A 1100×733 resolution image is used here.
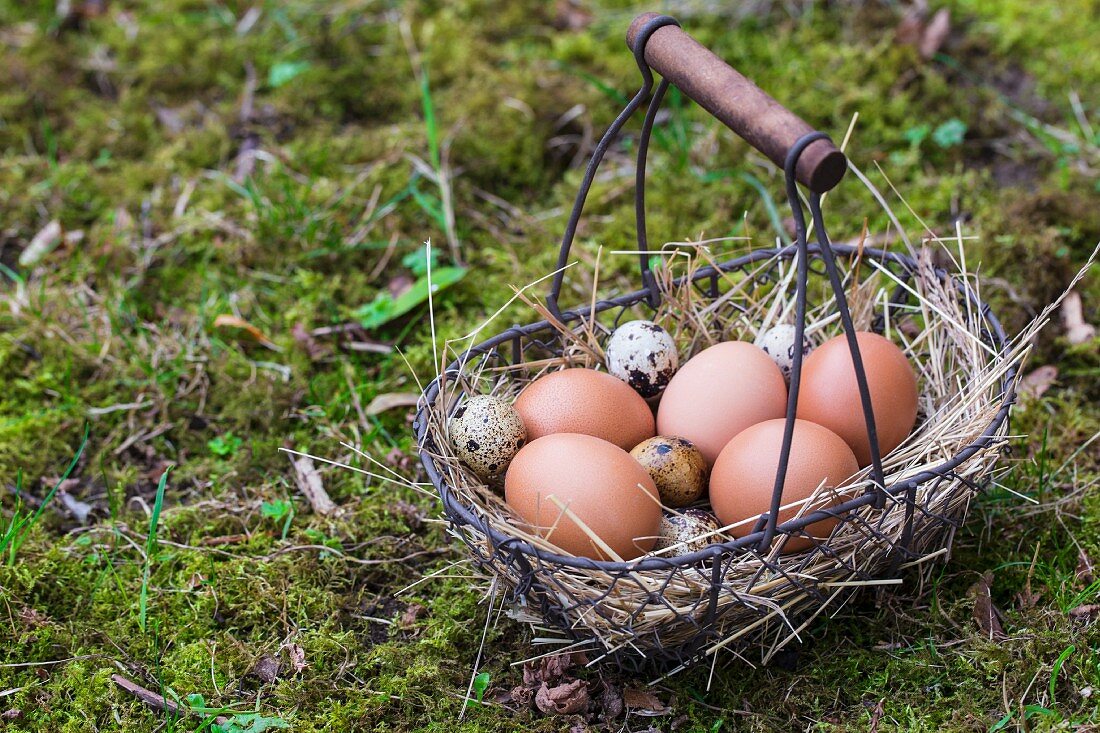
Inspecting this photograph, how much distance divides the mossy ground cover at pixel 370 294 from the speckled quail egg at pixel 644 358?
56 centimetres

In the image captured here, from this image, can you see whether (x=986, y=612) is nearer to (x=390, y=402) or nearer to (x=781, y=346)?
(x=781, y=346)

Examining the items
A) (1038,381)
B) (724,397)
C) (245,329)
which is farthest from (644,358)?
(245,329)

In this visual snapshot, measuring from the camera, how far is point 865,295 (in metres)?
2.34

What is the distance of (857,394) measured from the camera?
1.97 meters

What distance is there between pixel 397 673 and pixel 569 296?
50.6 inches

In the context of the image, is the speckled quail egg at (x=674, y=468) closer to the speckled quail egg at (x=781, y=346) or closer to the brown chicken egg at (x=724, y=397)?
the brown chicken egg at (x=724, y=397)

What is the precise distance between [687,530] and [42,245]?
2.45 metres

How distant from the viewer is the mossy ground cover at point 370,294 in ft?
→ 6.35

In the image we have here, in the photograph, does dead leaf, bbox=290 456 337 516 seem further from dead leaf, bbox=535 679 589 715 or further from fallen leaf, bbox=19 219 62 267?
fallen leaf, bbox=19 219 62 267

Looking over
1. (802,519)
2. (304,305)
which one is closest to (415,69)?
(304,305)

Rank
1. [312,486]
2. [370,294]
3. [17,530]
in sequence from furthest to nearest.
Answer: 1. [370,294]
2. [312,486]
3. [17,530]

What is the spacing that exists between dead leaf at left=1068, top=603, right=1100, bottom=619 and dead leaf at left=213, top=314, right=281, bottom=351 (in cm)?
208

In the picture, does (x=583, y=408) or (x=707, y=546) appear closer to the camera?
(x=707, y=546)

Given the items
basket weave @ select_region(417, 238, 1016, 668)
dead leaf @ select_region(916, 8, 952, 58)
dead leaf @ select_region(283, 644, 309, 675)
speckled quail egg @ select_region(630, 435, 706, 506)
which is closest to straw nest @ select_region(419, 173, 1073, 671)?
basket weave @ select_region(417, 238, 1016, 668)
